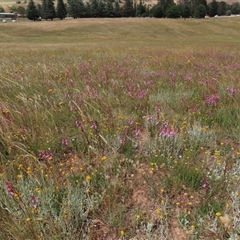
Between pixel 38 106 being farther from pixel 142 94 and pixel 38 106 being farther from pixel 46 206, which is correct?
pixel 46 206

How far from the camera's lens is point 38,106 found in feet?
15.6

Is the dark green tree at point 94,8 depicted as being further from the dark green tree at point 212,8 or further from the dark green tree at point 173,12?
the dark green tree at point 212,8

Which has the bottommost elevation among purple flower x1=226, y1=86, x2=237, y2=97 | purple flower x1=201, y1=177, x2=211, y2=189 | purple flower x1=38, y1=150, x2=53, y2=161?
purple flower x1=201, y1=177, x2=211, y2=189

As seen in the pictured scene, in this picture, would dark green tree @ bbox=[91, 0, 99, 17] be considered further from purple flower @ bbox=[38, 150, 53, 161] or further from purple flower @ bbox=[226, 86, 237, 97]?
purple flower @ bbox=[38, 150, 53, 161]

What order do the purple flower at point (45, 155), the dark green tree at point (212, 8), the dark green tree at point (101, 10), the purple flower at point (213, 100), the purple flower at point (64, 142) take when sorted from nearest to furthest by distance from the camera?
the purple flower at point (45, 155)
the purple flower at point (64, 142)
the purple flower at point (213, 100)
the dark green tree at point (101, 10)
the dark green tree at point (212, 8)

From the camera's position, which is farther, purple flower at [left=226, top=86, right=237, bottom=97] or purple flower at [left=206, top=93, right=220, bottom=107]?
purple flower at [left=226, top=86, right=237, bottom=97]

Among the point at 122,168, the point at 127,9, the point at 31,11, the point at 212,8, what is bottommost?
the point at 212,8

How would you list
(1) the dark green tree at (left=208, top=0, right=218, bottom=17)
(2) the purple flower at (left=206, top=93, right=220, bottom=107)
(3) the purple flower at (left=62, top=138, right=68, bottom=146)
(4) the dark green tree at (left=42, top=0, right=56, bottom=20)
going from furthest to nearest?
(1) the dark green tree at (left=208, top=0, right=218, bottom=17), (4) the dark green tree at (left=42, top=0, right=56, bottom=20), (2) the purple flower at (left=206, top=93, right=220, bottom=107), (3) the purple flower at (left=62, top=138, right=68, bottom=146)

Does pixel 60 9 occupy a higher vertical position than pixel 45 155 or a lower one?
higher

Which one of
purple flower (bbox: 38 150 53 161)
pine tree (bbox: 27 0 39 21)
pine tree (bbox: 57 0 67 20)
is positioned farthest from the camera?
pine tree (bbox: 57 0 67 20)

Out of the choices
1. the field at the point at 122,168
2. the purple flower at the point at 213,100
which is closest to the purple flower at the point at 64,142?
the field at the point at 122,168

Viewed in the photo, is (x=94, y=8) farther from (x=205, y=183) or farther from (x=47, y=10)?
(x=205, y=183)

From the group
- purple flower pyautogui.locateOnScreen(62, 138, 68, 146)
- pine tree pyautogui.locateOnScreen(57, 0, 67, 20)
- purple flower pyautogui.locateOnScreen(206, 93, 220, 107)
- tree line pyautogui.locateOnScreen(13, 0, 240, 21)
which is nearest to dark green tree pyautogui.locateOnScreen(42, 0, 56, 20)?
tree line pyautogui.locateOnScreen(13, 0, 240, 21)

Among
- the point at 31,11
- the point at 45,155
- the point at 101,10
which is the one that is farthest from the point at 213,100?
the point at 101,10
